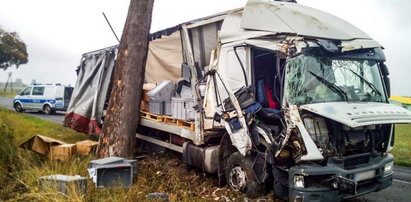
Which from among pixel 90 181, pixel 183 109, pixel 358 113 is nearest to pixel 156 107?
pixel 183 109

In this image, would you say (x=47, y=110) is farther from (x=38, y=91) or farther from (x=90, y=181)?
(x=90, y=181)

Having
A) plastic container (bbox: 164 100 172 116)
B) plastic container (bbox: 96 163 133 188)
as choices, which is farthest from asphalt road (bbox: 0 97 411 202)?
plastic container (bbox: 164 100 172 116)

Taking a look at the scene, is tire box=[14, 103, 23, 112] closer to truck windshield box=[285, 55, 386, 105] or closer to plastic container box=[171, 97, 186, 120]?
plastic container box=[171, 97, 186, 120]

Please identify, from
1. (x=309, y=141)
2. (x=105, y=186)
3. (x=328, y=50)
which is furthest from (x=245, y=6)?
(x=105, y=186)

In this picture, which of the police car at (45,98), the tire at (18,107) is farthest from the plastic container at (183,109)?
the tire at (18,107)

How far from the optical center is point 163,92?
7.02m

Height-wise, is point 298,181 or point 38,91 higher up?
point 38,91

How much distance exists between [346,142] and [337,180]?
0.56m

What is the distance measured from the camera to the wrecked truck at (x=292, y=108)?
4031 millimetres

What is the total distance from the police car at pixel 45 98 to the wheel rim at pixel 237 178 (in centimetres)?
1589

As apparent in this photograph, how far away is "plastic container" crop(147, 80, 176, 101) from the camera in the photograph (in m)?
6.96

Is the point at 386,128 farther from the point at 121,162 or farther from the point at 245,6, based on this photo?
the point at 121,162

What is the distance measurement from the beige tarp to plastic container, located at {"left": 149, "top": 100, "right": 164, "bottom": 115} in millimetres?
812

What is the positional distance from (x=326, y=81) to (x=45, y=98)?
707 inches
